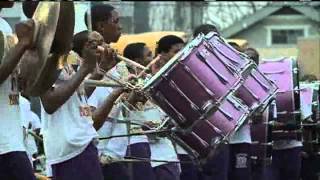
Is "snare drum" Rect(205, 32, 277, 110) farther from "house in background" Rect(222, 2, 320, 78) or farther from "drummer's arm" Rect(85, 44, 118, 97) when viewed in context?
"house in background" Rect(222, 2, 320, 78)

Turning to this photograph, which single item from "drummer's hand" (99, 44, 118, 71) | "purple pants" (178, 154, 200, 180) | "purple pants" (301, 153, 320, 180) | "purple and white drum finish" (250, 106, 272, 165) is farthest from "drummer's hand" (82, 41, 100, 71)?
"purple pants" (301, 153, 320, 180)

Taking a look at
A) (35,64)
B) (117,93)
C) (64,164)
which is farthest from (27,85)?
(117,93)

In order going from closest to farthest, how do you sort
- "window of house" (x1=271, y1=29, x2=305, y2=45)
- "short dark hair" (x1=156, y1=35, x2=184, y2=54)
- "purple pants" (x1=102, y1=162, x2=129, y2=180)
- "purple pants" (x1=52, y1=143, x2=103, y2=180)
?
"purple pants" (x1=52, y1=143, x2=103, y2=180) < "purple pants" (x1=102, y1=162, x2=129, y2=180) < "short dark hair" (x1=156, y1=35, x2=184, y2=54) < "window of house" (x1=271, y1=29, x2=305, y2=45)

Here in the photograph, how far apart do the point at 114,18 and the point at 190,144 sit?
1.11 metres

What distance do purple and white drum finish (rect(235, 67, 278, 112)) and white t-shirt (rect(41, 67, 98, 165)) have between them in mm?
1820

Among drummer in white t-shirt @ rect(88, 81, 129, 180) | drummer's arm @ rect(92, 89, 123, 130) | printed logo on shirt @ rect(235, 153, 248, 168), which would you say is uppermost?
drummer's arm @ rect(92, 89, 123, 130)

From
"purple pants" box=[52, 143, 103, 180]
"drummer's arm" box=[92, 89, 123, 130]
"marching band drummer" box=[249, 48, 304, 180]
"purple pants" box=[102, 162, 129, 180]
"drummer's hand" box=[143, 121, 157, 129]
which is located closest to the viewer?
"purple pants" box=[52, 143, 103, 180]

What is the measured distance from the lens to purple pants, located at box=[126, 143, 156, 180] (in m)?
6.81

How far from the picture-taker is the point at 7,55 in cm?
449

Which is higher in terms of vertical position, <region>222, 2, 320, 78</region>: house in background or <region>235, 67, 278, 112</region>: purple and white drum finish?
<region>235, 67, 278, 112</region>: purple and white drum finish

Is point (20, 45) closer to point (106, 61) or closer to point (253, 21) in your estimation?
point (106, 61)

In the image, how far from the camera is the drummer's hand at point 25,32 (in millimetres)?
4332

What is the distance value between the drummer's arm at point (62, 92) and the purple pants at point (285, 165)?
4470 mm

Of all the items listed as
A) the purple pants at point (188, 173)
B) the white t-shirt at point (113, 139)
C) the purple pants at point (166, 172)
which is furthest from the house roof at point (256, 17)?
the white t-shirt at point (113, 139)
